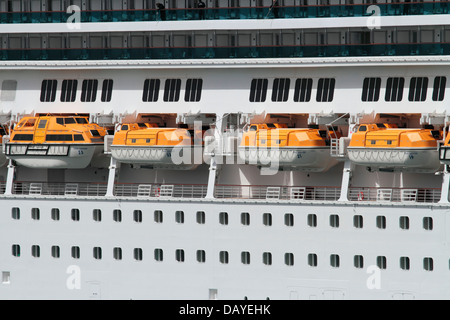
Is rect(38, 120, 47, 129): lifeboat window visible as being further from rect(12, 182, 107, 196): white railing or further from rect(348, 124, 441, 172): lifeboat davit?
rect(348, 124, 441, 172): lifeboat davit

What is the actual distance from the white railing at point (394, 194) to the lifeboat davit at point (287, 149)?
1.45 meters

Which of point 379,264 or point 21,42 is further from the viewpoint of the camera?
point 21,42

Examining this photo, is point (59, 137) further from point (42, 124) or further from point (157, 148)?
point (157, 148)

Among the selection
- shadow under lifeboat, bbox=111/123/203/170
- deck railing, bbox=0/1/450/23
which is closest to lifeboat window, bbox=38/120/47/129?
shadow under lifeboat, bbox=111/123/203/170

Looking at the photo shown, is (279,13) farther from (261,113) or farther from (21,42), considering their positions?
(21,42)

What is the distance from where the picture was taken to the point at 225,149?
42.6 meters

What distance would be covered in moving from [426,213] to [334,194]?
163 inches

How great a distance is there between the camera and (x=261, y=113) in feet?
140

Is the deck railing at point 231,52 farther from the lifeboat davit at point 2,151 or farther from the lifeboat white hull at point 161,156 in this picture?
the lifeboat white hull at point 161,156

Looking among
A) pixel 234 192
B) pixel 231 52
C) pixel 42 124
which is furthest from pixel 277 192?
pixel 42 124

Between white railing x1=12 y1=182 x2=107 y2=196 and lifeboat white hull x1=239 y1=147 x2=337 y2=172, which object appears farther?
white railing x1=12 y1=182 x2=107 y2=196

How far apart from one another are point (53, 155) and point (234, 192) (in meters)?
6.84

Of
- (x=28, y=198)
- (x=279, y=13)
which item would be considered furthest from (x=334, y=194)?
(x=28, y=198)

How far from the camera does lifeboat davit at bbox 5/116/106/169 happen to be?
143 feet
